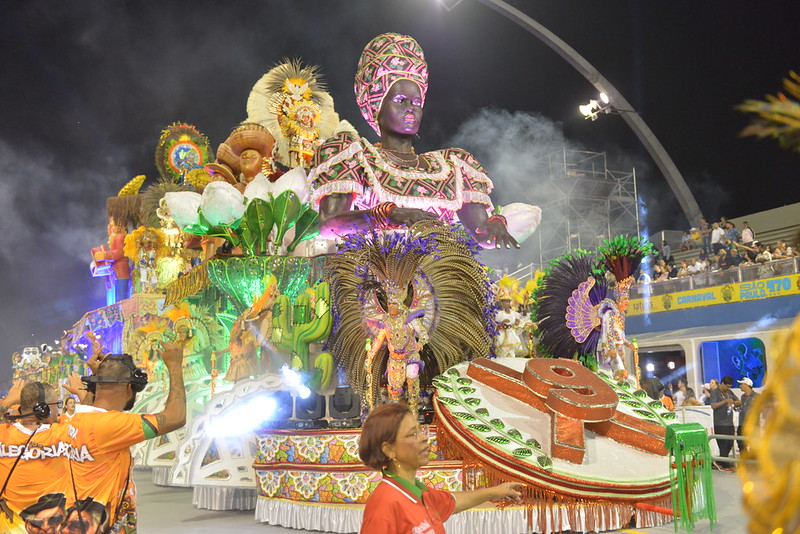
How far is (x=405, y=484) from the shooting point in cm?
262

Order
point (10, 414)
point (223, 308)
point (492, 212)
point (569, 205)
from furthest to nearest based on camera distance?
point (569, 205)
point (223, 308)
point (492, 212)
point (10, 414)

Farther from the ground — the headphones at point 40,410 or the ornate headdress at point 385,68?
the ornate headdress at point 385,68

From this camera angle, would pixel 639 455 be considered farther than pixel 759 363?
No

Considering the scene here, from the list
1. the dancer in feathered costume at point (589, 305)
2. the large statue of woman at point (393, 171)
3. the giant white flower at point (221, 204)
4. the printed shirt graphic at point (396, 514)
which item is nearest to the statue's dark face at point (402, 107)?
the large statue of woman at point (393, 171)

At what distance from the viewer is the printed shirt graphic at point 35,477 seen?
10.6ft

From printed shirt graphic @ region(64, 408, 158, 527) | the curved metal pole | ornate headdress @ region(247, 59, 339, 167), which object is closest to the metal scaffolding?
the curved metal pole

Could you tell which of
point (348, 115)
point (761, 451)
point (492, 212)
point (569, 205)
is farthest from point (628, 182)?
point (761, 451)

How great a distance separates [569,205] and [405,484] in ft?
68.6

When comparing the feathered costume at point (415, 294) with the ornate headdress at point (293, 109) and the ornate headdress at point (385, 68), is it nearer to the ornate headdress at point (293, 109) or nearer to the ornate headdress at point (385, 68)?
the ornate headdress at point (385, 68)

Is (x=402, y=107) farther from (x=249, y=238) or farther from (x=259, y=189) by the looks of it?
(x=249, y=238)

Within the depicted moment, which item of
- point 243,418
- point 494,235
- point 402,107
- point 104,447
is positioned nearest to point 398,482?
point 104,447

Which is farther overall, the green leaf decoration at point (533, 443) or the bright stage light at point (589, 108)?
the bright stage light at point (589, 108)

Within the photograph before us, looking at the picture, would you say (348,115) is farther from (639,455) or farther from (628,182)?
(639,455)

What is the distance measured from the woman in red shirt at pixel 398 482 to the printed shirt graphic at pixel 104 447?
102 cm
